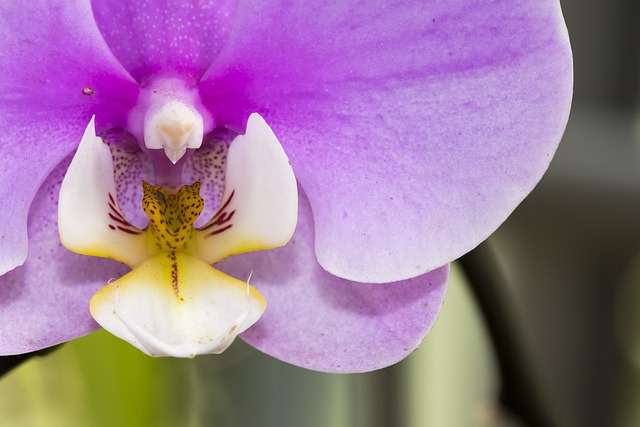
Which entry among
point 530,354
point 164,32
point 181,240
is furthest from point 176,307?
point 530,354

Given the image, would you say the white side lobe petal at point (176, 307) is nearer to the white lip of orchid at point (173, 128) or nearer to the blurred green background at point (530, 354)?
the white lip of orchid at point (173, 128)

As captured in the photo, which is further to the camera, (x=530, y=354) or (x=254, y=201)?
(x=530, y=354)

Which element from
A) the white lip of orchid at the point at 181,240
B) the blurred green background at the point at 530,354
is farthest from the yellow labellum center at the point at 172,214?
the blurred green background at the point at 530,354

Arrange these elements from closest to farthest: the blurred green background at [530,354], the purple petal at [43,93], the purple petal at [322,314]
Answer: the purple petal at [43,93] → the purple petal at [322,314] → the blurred green background at [530,354]

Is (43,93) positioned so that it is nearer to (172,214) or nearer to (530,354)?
(172,214)

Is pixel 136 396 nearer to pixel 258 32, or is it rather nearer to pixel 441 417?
pixel 258 32

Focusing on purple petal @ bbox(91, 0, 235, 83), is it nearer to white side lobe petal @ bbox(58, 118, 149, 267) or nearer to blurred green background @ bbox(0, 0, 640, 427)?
white side lobe petal @ bbox(58, 118, 149, 267)
